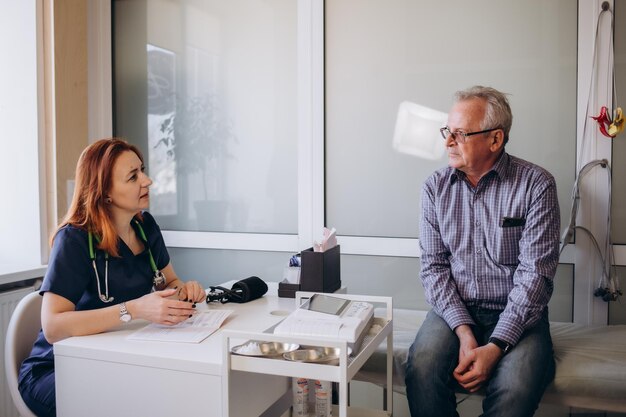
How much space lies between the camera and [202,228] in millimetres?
2986

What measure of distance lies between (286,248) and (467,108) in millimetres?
1248

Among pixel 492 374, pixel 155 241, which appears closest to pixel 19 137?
pixel 155 241

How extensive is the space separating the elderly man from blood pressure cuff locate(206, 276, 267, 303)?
595 millimetres

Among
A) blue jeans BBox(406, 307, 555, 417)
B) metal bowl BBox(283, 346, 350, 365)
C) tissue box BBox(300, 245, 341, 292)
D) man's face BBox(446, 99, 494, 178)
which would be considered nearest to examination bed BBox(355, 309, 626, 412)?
blue jeans BBox(406, 307, 555, 417)

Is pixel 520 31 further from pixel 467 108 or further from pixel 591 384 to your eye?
pixel 591 384

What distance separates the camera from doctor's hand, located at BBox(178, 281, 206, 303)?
1.83m

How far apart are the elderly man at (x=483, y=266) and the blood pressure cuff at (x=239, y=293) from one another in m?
0.60

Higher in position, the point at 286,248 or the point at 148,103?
the point at 148,103

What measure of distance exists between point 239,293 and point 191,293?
0.19m

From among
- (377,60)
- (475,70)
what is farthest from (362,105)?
(475,70)

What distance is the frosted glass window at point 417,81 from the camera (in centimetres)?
238

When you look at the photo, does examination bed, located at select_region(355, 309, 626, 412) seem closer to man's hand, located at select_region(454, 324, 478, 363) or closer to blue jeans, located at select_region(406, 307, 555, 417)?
blue jeans, located at select_region(406, 307, 555, 417)

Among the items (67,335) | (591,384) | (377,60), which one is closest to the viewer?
(67,335)

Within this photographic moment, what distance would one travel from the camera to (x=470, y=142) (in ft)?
6.27
